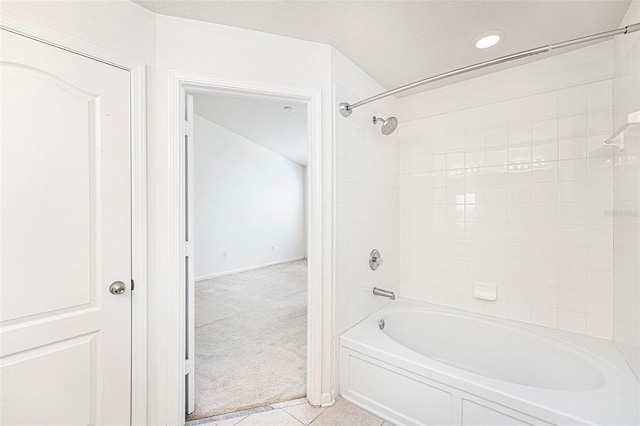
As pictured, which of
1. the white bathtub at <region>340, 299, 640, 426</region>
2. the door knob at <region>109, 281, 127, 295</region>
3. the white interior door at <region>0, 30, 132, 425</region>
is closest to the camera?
the white interior door at <region>0, 30, 132, 425</region>

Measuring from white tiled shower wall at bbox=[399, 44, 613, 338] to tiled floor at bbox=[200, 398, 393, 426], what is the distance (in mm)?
1180

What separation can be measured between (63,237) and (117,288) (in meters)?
Result: 0.33

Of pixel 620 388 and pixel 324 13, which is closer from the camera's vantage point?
pixel 620 388

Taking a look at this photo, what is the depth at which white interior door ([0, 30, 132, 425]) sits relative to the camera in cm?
117

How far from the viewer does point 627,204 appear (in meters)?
1.58

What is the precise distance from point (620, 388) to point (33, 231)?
2.81 meters

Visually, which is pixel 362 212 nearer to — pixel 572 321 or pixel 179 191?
pixel 179 191

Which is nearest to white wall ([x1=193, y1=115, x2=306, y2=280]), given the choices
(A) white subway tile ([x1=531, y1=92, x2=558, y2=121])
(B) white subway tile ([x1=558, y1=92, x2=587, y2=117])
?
(A) white subway tile ([x1=531, y1=92, x2=558, y2=121])

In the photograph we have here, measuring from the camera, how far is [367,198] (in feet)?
7.38

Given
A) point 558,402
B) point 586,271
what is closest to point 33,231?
point 558,402

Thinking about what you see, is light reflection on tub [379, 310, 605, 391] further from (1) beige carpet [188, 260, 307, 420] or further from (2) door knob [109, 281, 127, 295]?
(2) door knob [109, 281, 127, 295]

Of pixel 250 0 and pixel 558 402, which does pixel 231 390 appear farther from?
pixel 250 0

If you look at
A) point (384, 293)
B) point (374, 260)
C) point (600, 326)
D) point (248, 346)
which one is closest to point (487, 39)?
point (374, 260)

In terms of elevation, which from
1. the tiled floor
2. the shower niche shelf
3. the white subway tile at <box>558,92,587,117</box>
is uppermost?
the white subway tile at <box>558,92,587,117</box>
